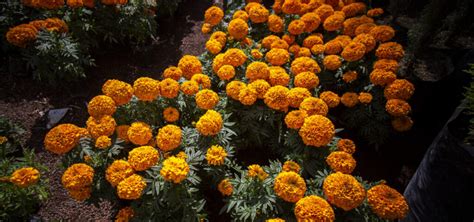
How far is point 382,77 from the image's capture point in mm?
3432

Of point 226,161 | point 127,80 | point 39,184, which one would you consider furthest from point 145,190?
point 127,80

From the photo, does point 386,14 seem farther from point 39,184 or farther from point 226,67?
point 39,184

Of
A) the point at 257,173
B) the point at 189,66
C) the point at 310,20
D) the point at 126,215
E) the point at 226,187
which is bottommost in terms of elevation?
the point at 126,215

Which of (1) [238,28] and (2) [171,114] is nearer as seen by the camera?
(2) [171,114]

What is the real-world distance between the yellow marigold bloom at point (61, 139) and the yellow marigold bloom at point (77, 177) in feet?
0.88

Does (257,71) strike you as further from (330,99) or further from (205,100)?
(330,99)

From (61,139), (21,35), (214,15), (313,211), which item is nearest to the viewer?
(313,211)

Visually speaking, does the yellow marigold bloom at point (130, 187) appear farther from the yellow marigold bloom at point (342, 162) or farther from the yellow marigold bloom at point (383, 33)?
the yellow marigold bloom at point (383, 33)

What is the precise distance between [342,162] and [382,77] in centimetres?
135

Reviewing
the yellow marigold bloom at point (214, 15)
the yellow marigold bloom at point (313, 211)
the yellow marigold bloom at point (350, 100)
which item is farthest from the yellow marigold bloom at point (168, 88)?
the yellow marigold bloom at point (350, 100)

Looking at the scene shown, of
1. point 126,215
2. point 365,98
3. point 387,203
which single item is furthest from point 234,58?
point 387,203

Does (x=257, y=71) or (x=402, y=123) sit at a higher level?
(x=257, y=71)

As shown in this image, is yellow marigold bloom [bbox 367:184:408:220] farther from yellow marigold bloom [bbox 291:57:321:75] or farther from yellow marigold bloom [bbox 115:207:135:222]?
yellow marigold bloom [bbox 115:207:135:222]

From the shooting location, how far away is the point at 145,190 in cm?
267
